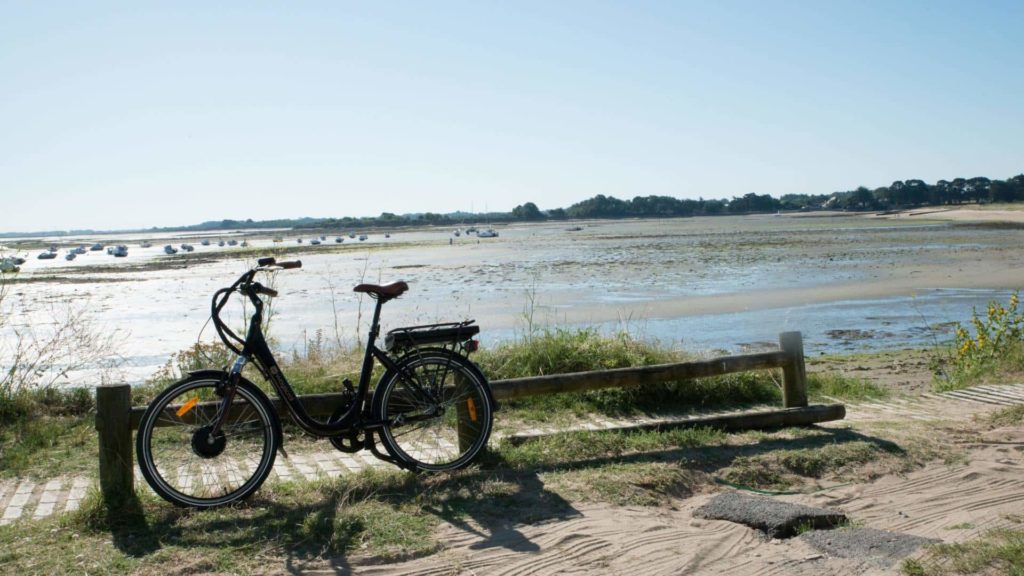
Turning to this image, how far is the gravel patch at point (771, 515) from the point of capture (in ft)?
15.6

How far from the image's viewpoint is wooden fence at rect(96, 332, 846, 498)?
5.11 metres

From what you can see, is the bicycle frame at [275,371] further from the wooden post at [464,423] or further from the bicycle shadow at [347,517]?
the bicycle shadow at [347,517]

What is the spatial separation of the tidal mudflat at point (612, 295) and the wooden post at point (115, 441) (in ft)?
14.9

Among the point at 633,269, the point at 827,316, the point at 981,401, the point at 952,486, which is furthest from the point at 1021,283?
the point at 952,486

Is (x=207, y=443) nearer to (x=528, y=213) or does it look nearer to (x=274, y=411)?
(x=274, y=411)

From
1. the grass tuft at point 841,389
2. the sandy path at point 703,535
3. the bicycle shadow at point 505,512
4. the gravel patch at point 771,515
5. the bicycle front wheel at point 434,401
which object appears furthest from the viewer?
the grass tuft at point 841,389

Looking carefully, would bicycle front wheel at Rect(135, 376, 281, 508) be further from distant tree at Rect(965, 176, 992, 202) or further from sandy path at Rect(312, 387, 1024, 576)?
distant tree at Rect(965, 176, 992, 202)

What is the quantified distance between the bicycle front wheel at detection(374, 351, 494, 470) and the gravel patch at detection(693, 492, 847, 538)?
1.60m

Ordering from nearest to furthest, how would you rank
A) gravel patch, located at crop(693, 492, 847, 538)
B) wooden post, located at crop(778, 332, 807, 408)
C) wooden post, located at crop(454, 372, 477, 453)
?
1. gravel patch, located at crop(693, 492, 847, 538)
2. wooden post, located at crop(454, 372, 477, 453)
3. wooden post, located at crop(778, 332, 807, 408)

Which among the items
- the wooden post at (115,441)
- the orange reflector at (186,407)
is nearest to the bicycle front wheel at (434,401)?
the orange reflector at (186,407)

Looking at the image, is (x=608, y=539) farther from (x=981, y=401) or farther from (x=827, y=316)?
(x=827, y=316)

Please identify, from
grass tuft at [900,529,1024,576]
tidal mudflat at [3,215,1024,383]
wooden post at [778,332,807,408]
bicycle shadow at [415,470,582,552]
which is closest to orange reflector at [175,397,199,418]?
bicycle shadow at [415,470,582,552]

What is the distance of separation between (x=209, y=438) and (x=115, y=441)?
597mm

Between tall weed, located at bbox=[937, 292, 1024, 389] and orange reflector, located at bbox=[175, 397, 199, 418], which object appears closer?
orange reflector, located at bbox=[175, 397, 199, 418]
